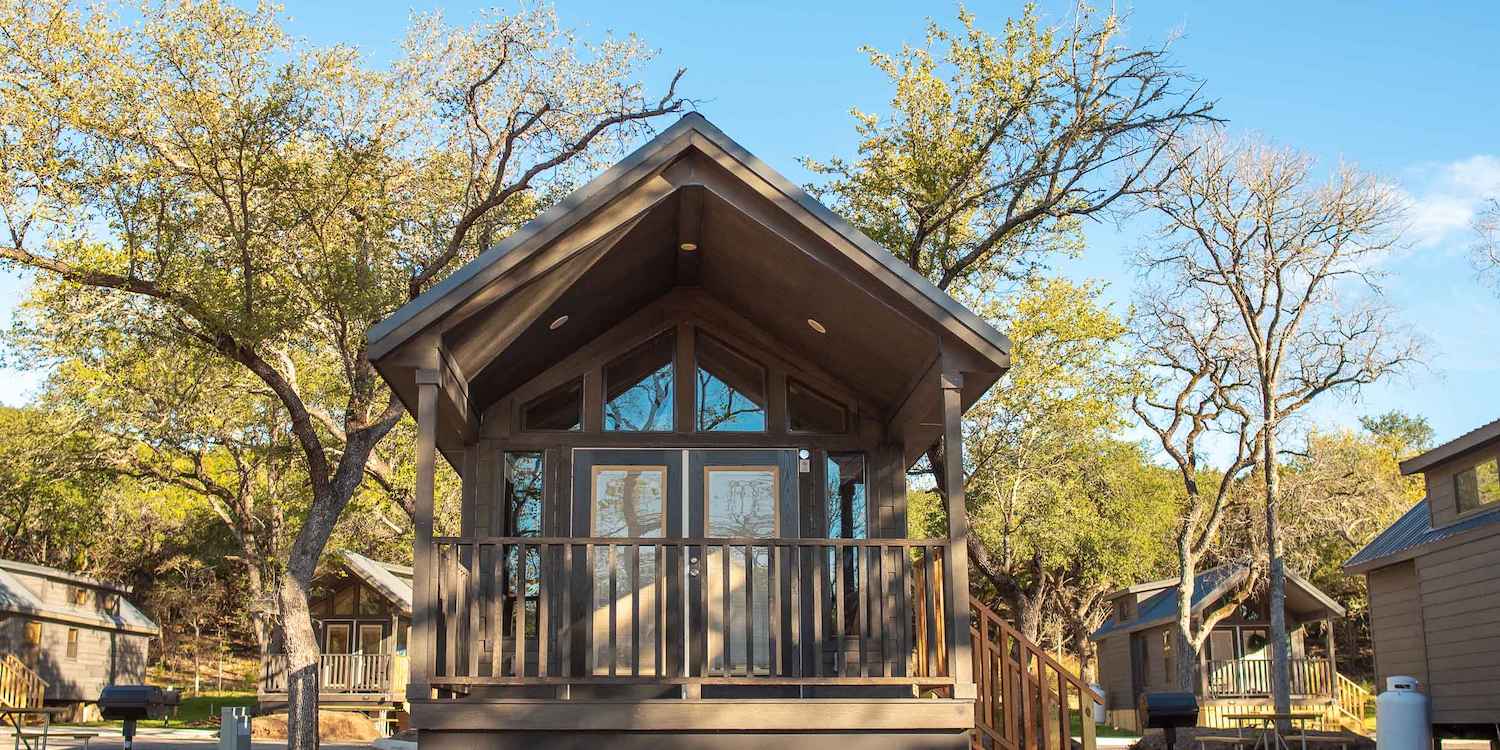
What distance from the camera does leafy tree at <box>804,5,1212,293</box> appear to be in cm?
1502

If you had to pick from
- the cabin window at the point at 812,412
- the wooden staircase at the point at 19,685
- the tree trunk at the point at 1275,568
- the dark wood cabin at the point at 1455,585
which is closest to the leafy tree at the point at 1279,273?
the tree trunk at the point at 1275,568

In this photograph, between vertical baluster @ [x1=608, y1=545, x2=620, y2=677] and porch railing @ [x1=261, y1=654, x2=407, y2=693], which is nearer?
vertical baluster @ [x1=608, y1=545, x2=620, y2=677]

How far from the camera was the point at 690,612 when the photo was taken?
29.3 ft

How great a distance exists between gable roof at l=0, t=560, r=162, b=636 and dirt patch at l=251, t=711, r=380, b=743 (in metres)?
8.42

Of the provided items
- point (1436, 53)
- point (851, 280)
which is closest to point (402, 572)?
point (851, 280)

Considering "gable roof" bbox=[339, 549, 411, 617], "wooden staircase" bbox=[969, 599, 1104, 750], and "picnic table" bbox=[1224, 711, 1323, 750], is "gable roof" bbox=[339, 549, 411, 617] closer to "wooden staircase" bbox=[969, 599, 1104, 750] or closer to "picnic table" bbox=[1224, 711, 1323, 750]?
"picnic table" bbox=[1224, 711, 1323, 750]

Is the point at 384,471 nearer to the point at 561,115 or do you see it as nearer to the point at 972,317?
the point at 561,115

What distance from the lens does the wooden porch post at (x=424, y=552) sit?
7.79 m

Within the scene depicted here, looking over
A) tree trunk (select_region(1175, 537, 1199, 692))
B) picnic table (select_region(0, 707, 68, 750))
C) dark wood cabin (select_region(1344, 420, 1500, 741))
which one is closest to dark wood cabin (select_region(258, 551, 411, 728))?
picnic table (select_region(0, 707, 68, 750))

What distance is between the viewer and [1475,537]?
16828 millimetres

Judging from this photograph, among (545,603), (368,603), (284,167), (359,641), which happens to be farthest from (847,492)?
(359,641)

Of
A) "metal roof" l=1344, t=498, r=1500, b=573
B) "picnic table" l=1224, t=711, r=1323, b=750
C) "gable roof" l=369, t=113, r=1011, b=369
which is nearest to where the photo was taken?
"gable roof" l=369, t=113, r=1011, b=369

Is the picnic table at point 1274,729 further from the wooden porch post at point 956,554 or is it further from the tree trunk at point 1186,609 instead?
the wooden porch post at point 956,554

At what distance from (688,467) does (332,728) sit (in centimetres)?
1924
